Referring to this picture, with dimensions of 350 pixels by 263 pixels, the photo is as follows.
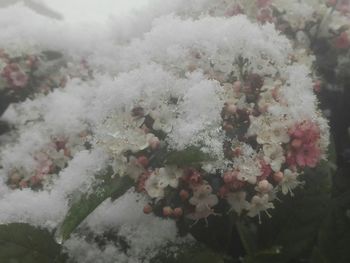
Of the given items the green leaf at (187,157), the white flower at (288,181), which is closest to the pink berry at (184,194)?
the green leaf at (187,157)

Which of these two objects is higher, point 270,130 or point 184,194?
point 270,130

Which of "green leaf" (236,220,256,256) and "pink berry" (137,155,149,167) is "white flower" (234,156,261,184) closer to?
"green leaf" (236,220,256,256)

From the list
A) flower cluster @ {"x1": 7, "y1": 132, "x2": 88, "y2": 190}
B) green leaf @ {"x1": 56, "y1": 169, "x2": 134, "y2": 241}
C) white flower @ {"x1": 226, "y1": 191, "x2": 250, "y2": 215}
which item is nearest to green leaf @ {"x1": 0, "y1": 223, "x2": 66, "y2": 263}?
green leaf @ {"x1": 56, "y1": 169, "x2": 134, "y2": 241}

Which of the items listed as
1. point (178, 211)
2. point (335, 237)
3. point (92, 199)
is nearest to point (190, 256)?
point (178, 211)

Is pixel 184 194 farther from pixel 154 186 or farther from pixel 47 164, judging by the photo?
pixel 47 164

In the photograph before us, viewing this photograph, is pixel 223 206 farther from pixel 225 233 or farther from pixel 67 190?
pixel 67 190

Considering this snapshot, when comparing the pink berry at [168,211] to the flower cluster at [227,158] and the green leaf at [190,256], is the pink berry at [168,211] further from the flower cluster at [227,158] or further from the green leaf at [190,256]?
the green leaf at [190,256]
